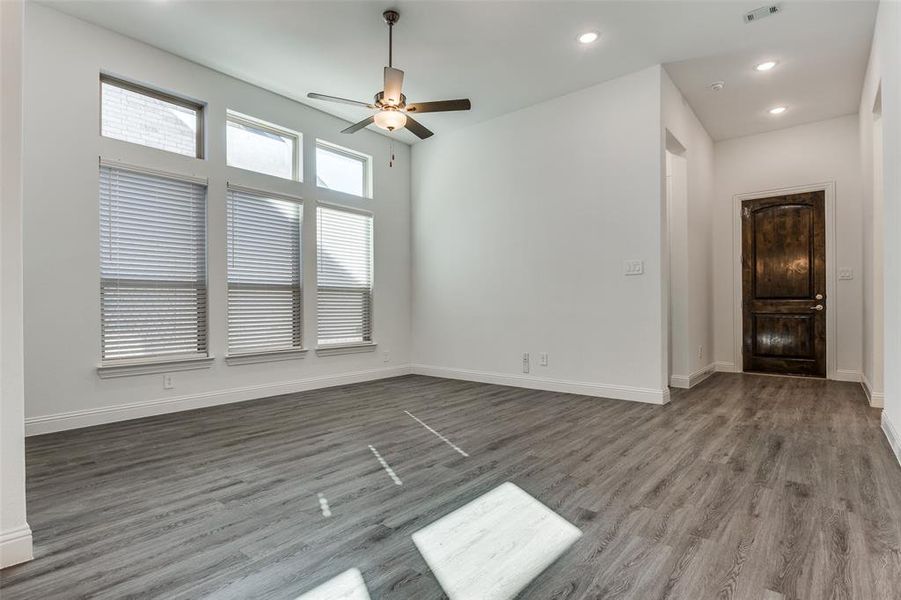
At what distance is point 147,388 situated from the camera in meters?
3.99

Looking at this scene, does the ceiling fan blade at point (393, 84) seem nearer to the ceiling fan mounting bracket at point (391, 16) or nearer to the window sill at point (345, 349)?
the ceiling fan mounting bracket at point (391, 16)

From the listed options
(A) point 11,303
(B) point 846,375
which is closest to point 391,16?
(A) point 11,303

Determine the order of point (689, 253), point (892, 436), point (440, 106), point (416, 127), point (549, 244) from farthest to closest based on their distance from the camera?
point (689, 253) → point (549, 244) → point (416, 127) → point (440, 106) → point (892, 436)

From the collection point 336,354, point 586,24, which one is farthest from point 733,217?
point 336,354

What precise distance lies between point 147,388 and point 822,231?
764 cm

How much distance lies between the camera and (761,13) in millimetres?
3545

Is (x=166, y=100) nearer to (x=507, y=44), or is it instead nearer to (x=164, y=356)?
(x=164, y=356)

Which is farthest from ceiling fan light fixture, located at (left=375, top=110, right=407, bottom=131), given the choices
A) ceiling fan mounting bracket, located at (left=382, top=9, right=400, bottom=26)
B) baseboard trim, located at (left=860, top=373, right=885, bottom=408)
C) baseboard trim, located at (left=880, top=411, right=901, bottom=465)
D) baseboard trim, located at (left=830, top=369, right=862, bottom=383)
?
baseboard trim, located at (left=830, top=369, right=862, bottom=383)

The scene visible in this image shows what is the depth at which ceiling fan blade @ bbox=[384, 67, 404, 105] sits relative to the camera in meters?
3.42

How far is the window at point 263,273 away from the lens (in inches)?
182

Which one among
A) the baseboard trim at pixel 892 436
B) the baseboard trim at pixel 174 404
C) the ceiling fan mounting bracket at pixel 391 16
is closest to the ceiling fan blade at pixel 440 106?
the ceiling fan mounting bracket at pixel 391 16

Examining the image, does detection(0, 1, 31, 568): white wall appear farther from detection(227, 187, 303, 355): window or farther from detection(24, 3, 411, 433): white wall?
detection(227, 187, 303, 355): window

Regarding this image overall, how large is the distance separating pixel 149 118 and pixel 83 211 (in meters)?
1.06

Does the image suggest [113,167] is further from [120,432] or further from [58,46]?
[120,432]
